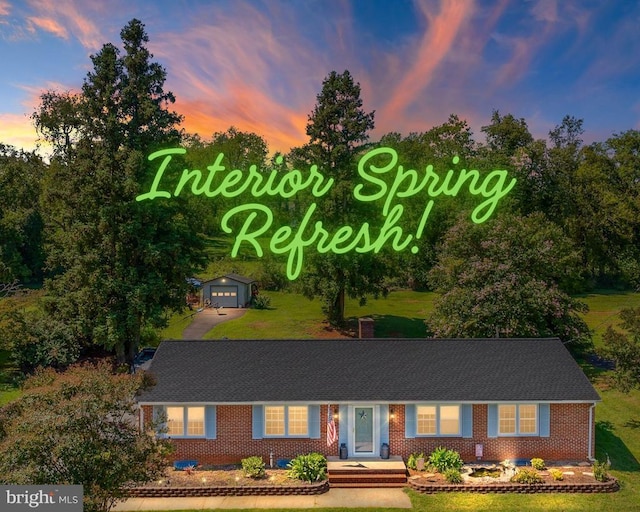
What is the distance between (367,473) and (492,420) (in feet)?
18.9

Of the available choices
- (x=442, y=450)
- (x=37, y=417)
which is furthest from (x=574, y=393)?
(x=37, y=417)

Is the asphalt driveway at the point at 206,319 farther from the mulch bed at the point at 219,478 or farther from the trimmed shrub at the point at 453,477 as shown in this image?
the trimmed shrub at the point at 453,477

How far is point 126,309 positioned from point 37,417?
23.7 meters

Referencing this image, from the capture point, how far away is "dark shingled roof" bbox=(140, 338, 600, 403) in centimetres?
2297

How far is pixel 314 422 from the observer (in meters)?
23.1

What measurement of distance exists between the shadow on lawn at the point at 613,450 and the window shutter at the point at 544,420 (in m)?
2.93

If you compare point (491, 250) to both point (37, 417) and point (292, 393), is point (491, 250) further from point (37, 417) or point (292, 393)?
point (37, 417)

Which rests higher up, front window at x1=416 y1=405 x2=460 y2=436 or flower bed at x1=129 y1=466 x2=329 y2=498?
front window at x1=416 y1=405 x2=460 y2=436

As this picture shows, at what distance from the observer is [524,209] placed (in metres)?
62.9

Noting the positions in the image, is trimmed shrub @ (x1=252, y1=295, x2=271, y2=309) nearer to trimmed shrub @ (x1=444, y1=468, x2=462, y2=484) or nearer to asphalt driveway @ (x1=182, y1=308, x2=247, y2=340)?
asphalt driveway @ (x1=182, y1=308, x2=247, y2=340)

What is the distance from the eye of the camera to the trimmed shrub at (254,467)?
21688mm

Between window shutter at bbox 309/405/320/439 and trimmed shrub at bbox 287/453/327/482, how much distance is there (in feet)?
3.42

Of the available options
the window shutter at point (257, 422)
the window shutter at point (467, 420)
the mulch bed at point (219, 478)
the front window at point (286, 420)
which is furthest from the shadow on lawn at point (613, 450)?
the window shutter at point (257, 422)

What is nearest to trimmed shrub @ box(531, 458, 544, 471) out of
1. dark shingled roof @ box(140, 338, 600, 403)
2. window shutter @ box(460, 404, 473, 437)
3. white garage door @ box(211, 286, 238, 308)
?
dark shingled roof @ box(140, 338, 600, 403)
